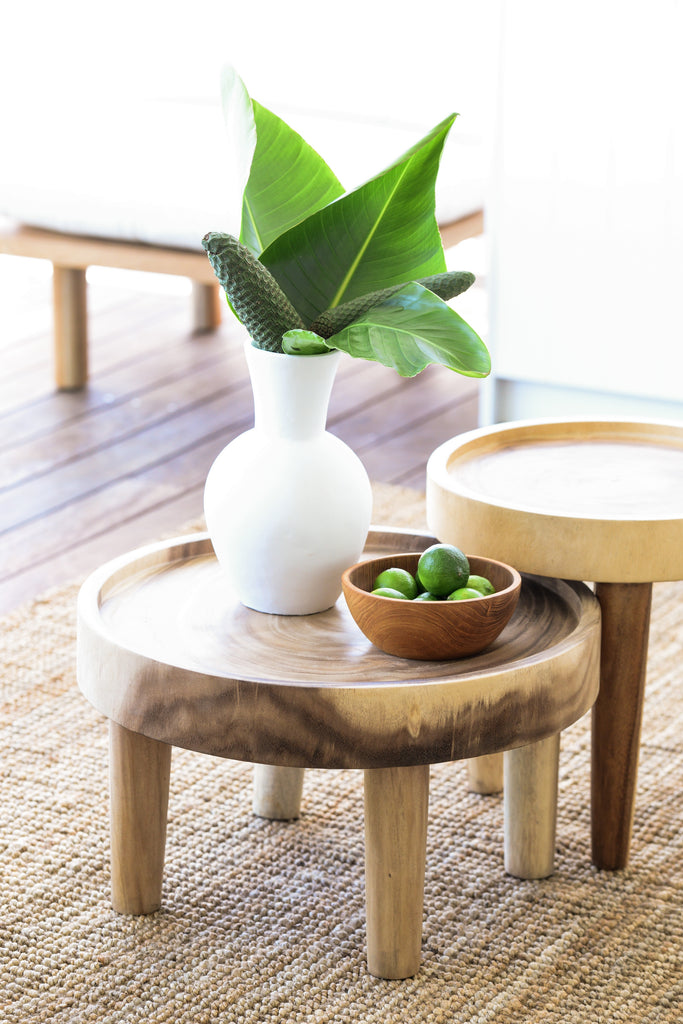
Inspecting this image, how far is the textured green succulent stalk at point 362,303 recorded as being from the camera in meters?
1.16

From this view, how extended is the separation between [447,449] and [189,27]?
2.25m

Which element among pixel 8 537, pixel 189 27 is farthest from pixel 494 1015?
pixel 189 27

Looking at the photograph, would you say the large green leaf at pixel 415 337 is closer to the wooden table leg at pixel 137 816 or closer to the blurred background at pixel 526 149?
the wooden table leg at pixel 137 816

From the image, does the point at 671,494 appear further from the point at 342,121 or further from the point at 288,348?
the point at 342,121

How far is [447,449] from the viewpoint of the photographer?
1398mm

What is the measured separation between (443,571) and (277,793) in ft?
1.30

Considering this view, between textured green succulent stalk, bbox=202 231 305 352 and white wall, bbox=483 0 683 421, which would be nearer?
textured green succulent stalk, bbox=202 231 305 352

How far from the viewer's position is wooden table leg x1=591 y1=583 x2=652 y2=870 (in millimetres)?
1253

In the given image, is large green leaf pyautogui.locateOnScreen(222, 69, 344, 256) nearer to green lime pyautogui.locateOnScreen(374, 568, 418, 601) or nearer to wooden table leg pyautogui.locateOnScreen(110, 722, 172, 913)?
green lime pyautogui.locateOnScreen(374, 568, 418, 601)

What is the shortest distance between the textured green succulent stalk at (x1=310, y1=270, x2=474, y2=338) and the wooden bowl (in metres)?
0.21

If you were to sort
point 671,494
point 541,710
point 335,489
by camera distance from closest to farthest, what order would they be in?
point 541,710, point 335,489, point 671,494

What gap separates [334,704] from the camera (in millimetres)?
1025

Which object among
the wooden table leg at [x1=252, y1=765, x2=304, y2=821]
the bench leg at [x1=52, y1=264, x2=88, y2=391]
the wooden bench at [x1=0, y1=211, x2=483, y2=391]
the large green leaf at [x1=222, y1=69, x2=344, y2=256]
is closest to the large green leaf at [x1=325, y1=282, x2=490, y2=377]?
the large green leaf at [x1=222, y1=69, x2=344, y2=256]

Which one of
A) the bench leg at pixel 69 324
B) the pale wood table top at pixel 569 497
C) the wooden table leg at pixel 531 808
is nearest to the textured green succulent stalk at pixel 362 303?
the pale wood table top at pixel 569 497
